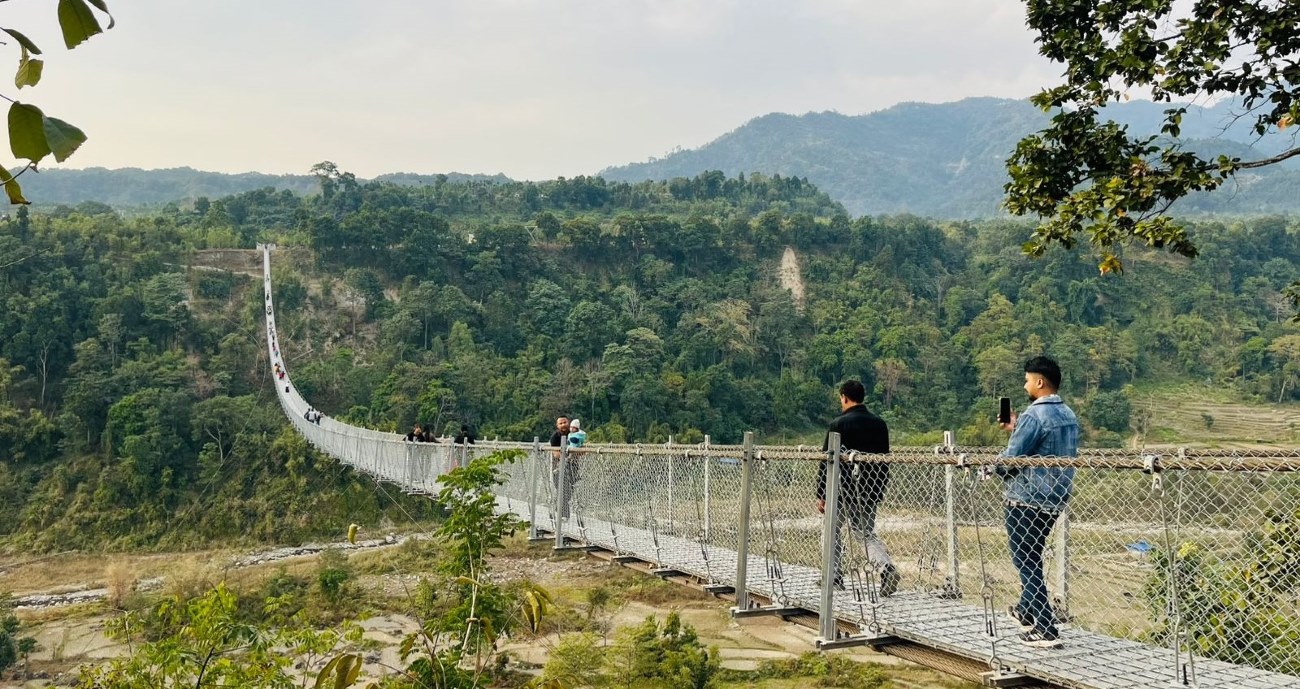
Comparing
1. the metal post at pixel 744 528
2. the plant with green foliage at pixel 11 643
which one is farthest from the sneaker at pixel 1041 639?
the plant with green foliage at pixel 11 643

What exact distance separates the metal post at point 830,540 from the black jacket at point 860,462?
0.06 metres

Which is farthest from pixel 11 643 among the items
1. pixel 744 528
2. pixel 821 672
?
pixel 744 528

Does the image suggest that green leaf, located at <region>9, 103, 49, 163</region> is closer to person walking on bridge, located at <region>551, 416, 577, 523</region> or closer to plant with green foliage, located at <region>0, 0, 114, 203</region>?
plant with green foliage, located at <region>0, 0, 114, 203</region>

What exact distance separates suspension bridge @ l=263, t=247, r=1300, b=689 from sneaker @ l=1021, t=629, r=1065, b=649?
28 mm

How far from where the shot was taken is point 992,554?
3352 millimetres

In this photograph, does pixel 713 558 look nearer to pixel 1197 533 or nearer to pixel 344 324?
pixel 1197 533

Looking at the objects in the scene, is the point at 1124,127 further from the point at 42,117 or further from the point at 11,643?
the point at 11,643

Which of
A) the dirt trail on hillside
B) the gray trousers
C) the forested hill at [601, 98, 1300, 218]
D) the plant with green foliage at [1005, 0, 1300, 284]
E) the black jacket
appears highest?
the forested hill at [601, 98, 1300, 218]

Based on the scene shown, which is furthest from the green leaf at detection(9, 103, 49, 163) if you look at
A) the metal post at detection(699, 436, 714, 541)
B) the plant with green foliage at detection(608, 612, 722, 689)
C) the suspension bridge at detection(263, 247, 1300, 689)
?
the plant with green foliage at detection(608, 612, 722, 689)

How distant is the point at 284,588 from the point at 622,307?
21388mm

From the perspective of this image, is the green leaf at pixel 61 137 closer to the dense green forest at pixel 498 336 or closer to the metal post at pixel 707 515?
the metal post at pixel 707 515

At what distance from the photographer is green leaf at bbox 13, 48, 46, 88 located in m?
0.80

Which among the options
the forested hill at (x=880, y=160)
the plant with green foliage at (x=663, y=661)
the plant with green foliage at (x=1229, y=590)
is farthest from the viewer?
the forested hill at (x=880, y=160)

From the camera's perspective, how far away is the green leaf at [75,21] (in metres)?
0.78
